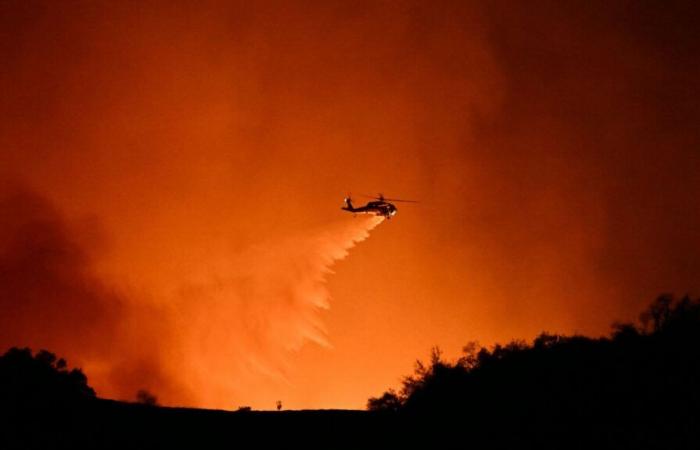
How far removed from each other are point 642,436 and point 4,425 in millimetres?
38452

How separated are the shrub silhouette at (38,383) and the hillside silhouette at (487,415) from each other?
0.55 feet

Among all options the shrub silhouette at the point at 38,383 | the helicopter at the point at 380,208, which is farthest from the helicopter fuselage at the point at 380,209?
the shrub silhouette at the point at 38,383

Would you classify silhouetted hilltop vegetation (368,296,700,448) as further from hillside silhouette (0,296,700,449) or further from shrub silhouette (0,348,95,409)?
shrub silhouette (0,348,95,409)

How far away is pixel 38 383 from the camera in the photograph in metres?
47.5

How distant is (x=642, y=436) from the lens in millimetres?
32719

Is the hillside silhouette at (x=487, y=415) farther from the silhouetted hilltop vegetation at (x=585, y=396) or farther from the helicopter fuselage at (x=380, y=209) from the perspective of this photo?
the helicopter fuselage at (x=380, y=209)

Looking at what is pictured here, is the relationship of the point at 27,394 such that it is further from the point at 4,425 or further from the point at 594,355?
the point at 594,355

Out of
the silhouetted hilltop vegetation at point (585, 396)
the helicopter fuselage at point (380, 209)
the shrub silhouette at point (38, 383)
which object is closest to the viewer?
the silhouetted hilltop vegetation at point (585, 396)

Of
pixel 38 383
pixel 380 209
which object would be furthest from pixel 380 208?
pixel 38 383

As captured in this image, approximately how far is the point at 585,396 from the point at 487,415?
6.27 meters

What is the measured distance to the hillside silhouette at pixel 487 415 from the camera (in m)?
34.1

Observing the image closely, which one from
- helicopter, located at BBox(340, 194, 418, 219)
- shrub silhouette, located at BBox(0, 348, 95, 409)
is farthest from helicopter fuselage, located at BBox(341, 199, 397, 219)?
shrub silhouette, located at BBox(0, 348, 95, 409)

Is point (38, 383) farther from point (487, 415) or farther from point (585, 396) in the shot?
point (585, 396)

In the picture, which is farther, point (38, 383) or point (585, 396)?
point (38, 383)
